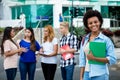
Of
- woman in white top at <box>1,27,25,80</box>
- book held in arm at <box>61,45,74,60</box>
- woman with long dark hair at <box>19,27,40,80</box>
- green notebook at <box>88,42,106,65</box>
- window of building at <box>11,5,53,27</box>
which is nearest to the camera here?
green notebook at <box>88,42,106,65</box>

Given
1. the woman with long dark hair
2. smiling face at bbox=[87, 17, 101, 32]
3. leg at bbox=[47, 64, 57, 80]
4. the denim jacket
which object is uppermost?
smiling face at bbox=[87, 17, 101, 32]

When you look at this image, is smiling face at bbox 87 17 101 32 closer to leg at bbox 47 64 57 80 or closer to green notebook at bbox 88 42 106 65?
green notebook at bbox 88 42 106 65

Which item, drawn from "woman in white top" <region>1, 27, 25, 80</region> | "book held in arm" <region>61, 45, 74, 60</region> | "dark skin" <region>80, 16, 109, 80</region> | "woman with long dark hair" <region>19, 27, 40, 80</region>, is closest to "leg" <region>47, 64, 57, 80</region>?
"woman with long dark hair" <region>19, 27, 40, 80</region>

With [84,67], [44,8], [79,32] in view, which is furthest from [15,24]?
[84,67]

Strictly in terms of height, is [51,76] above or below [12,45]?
below

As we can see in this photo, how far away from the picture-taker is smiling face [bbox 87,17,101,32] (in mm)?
5191

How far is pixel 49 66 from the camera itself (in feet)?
31.1

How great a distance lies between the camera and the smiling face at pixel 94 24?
5191mm

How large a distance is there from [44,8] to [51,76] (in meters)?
57.4

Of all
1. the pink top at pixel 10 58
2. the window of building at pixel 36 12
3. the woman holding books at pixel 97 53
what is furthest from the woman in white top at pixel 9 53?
the window of building at pixel 36 12

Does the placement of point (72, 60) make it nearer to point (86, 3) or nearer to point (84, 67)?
point (84, 67)

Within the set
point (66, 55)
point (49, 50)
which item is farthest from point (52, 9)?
point (66, 55)

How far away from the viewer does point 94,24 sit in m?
5.18

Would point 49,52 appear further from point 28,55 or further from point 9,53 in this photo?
point 9,53
